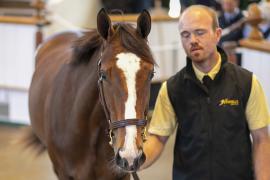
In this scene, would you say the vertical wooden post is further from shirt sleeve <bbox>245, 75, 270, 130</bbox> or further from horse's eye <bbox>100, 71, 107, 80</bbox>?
shirt sleeve <bbox>245, 75, 270, 130</bbox>

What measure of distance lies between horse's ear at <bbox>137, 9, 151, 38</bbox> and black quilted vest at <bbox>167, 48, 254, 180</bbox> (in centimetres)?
28

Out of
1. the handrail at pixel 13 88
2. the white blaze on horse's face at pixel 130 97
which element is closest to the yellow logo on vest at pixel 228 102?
the white blaze on horse's face at pixel 130 97

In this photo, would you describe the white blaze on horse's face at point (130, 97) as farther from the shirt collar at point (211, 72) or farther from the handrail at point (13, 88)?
the handrail at point (13, 88)

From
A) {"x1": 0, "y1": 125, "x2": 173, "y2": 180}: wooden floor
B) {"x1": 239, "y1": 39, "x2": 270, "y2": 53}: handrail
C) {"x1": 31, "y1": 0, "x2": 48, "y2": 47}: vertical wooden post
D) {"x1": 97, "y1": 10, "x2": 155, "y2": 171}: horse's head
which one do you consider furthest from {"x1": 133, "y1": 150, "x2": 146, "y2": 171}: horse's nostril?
{"x1": 31, "y1": 0, "x2": 48, "y2": 47}: vertical wooden post

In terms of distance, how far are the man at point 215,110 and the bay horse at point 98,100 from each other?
0.53 ft

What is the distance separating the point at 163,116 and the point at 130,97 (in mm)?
184

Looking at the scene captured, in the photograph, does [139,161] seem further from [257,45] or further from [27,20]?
[27,20]

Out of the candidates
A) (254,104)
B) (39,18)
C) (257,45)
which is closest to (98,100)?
(254,104)

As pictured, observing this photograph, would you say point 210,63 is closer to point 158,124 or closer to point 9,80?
point 158,124

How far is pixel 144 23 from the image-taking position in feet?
7.94

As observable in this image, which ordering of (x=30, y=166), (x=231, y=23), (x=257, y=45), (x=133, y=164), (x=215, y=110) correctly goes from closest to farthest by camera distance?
(x=133, y=164) < (x=215, y=110) < (x=257, y=45) < (x=30, y=166) < (x=231, y=23)

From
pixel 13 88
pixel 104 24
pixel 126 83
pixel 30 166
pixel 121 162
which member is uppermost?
pixel 104 24

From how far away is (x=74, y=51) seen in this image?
9.85ft

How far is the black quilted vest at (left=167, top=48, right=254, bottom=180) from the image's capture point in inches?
85.7
